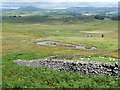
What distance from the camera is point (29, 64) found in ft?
166

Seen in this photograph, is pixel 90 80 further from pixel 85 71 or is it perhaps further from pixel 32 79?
pixel 32 79

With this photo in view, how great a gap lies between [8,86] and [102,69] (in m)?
12.5

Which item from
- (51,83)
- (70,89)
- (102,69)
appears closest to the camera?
(70,89)

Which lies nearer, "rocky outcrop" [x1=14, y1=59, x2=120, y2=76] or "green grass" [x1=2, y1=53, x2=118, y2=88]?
"green grass" [x1=2, y1=53, x2=118, y2=88]

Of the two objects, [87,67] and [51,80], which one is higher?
[87,67]

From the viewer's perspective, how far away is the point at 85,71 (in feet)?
142

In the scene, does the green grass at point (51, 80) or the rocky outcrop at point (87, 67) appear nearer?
the green grass at point (51, 80)

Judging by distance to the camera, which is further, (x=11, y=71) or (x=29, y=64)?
(x=29, y=64)

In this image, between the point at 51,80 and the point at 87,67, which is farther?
the point at 87,67

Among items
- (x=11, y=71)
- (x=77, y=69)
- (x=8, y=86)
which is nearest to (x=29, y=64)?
(x=11, y=71)

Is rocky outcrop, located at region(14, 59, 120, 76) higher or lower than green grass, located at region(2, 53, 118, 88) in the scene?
higher

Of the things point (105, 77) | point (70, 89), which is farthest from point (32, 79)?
point (105, 77)

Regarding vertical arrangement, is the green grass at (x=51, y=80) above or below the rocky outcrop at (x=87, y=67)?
below

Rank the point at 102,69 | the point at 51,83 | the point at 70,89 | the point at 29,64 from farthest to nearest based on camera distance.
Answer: the point at 29,64, the point at 102,69, the point at 51,83, the point at 70,89
